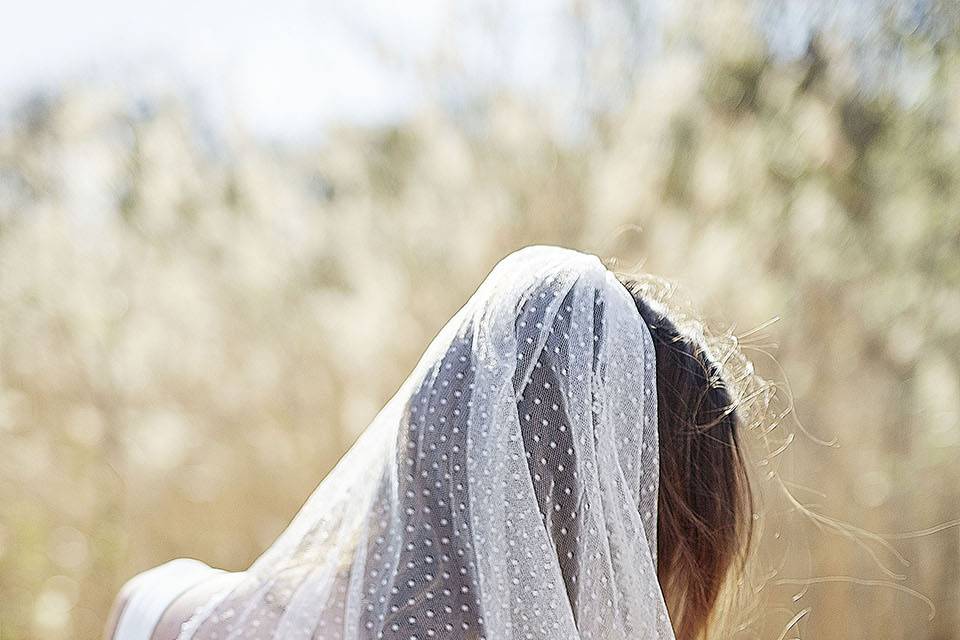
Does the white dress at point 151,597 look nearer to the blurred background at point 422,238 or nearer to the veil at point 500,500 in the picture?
the veil at point 500,500

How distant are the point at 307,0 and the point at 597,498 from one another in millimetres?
2661

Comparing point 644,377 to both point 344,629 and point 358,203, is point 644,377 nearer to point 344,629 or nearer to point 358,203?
point 344,629

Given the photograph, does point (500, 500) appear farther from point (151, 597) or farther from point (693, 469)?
point (151, 597)

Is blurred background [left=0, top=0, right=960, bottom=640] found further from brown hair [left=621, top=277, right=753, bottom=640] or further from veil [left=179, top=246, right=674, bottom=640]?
veil [left=179, top=246, right=674, bottom=640]

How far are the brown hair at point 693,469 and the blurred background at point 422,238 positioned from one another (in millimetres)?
1519

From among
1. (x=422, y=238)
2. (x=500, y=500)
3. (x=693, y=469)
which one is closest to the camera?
(x=500, y=500)

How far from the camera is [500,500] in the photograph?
126cm

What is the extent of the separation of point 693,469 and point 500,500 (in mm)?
293

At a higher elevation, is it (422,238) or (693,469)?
(422,238)

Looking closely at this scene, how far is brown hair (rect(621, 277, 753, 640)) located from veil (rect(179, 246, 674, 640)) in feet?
0.20

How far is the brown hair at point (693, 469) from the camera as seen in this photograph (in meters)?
1.41

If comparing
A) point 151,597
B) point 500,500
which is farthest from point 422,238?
point 500,500

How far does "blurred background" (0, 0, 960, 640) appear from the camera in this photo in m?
3.02

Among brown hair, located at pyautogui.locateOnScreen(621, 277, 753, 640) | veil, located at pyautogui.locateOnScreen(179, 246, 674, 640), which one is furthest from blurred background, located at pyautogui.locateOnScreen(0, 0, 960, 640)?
veil, located at pyautogui.locateOnScreen(179, 246, 674, 640)
